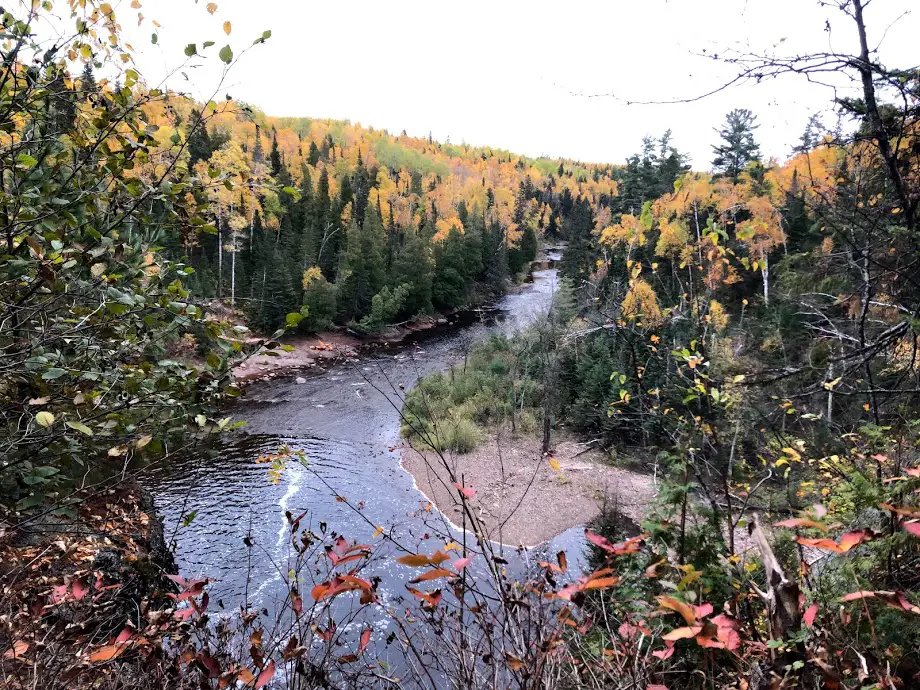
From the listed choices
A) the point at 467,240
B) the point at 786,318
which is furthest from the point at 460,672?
the point at 467,240

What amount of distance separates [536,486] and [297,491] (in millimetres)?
8444

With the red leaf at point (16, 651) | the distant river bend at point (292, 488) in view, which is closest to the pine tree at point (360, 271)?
the distant river bend at point (292, 488)

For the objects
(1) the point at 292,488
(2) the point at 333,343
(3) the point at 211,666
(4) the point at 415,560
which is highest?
(4) the point at 415,560

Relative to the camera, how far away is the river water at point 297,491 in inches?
422

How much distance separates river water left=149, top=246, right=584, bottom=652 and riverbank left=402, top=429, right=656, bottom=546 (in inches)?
30.8

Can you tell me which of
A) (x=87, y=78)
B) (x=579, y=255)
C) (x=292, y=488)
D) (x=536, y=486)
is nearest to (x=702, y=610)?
(x=87, y=78)

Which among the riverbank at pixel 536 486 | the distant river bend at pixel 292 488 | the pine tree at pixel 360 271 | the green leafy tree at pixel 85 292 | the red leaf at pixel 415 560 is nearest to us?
the red leaf at pixel 415 560

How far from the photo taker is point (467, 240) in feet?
161

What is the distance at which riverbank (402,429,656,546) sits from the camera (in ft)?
49.6

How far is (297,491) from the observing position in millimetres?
15188

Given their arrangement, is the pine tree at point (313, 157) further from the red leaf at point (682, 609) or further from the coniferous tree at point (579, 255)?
the red leaf at point (682, 609)

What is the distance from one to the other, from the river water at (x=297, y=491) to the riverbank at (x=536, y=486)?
78 centimetres

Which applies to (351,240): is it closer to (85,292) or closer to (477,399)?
(477,399)

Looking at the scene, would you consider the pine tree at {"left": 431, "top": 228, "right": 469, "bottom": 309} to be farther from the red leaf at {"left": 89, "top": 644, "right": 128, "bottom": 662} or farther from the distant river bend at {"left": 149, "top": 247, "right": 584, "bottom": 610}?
the red leaf at {"left": 89, "top": 644, "right": 128, "bottom": 662}
